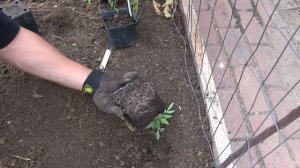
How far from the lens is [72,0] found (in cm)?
232

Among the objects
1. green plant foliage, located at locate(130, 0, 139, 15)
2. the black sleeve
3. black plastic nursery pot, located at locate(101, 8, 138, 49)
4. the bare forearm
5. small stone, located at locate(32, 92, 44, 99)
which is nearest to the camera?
the black sleeve

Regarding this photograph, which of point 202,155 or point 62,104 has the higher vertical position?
point 62,104

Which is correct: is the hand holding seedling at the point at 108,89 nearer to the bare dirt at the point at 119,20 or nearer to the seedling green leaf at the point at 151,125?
the seedling green leaf at the point at 151,125

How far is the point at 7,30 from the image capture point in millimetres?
1688

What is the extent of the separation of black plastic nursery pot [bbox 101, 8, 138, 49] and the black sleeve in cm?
48

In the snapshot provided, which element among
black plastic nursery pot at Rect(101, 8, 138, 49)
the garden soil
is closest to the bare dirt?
black plastic nursery pot at Rect(101, 8, 138, 49)

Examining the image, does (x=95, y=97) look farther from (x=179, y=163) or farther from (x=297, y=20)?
(x=297, y=20)

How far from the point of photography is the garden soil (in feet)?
5.62

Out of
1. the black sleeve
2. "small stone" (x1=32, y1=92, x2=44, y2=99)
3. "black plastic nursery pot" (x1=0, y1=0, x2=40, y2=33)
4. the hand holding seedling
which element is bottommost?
"small stone" (x1=32, y1=92, x2=44, y2=99)

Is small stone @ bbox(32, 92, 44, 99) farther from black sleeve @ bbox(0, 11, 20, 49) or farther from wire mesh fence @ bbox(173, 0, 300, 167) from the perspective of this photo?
wire mesh fence @ bbox(173, 0, 300, 167)

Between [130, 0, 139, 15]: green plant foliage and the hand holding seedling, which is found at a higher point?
[130, 0, 139, 15]: green plant foliage

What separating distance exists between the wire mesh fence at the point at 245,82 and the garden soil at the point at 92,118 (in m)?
0.10

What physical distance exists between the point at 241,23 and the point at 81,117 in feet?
3.51

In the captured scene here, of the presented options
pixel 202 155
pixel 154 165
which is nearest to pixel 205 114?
pixel 202 155
